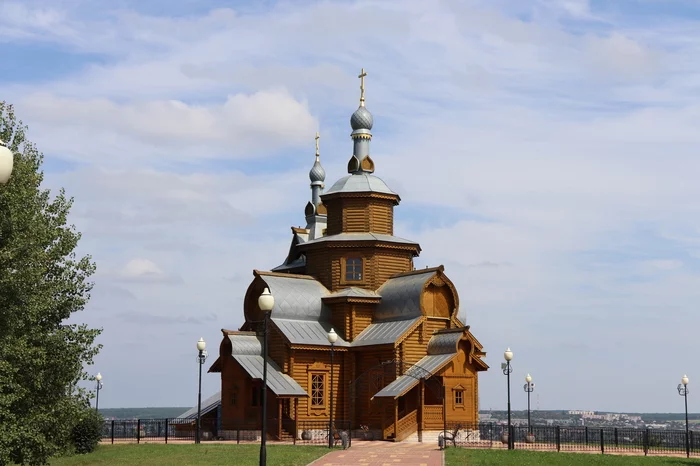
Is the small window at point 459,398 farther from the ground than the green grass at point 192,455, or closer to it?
farther from the ground

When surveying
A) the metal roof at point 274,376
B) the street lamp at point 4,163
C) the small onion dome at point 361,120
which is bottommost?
the metal roof at point 274,376

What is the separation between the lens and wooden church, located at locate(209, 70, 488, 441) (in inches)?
Answer: 1684

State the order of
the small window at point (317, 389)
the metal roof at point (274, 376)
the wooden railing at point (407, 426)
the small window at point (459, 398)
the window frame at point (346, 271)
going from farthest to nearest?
the window frame at point (346, 271), the small window at point (317, 389), the small window at point (459, 398), the metal roof at point (274, 376), the wooden railing at point (407, 426)

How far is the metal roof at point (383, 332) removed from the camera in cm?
4391

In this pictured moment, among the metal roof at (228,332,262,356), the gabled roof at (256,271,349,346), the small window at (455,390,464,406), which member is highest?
the gabled roof at (256,271,349,346)

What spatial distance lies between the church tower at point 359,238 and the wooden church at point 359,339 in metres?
0.05

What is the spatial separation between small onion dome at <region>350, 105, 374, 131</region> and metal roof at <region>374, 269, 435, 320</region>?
890 cm

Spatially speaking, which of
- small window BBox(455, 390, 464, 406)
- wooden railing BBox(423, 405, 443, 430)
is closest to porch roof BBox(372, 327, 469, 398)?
wooden railing BBox(423, 405, 443, 430)

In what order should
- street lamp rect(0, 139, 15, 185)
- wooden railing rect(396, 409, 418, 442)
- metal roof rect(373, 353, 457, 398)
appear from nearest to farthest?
street lamp rect(0, 139, 15, 185) < wooden railing rect(396, 409, 418, 442) < metal roof rect(373, 353, 457, 398)

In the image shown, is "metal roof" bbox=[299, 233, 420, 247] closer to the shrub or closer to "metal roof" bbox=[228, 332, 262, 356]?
"metal roof" bbox=[228, 332, 262, 356]

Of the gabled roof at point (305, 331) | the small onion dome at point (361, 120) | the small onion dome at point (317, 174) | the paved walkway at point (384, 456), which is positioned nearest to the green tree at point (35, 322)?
the paved walkway at point (384, 456)

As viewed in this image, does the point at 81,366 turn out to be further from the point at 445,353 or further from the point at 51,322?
the point at 445,353

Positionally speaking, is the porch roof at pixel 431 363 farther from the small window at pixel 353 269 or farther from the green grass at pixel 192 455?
the green grass at pixel 192 455

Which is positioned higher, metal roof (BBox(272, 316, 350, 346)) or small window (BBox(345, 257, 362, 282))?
small window (BBox(345, 257, 362, 282))
